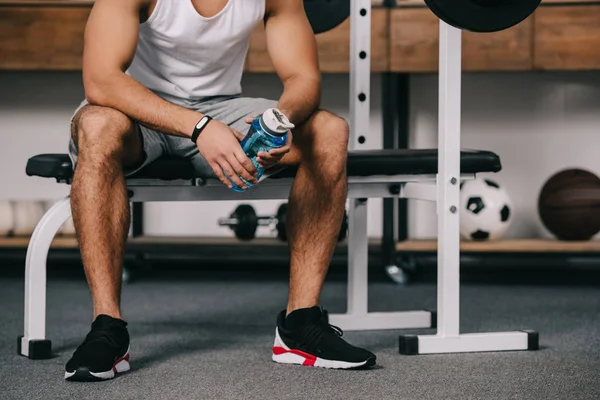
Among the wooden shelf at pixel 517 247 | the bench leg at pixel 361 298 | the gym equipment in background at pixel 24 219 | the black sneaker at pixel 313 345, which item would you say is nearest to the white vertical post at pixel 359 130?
the bench leg at pixel 361 298

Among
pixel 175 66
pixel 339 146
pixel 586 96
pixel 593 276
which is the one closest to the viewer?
pixel 339 146

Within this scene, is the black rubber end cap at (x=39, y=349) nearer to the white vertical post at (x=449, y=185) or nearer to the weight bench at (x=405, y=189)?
the weight bench at (x=405, y=189)

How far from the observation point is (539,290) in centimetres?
354

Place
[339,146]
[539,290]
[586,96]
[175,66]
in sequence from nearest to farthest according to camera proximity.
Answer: [339,146], [175,66], [539,290], [586,96]

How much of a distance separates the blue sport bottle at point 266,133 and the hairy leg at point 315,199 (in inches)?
8.8

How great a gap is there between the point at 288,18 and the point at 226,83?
0.22 m

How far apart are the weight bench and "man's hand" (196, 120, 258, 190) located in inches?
10.7

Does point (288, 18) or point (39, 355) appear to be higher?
point (288, 18)

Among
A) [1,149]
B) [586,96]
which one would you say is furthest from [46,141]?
[586,96]

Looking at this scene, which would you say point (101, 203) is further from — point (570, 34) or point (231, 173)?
→ point (570, 34)

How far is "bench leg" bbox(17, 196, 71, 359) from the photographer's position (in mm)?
2191

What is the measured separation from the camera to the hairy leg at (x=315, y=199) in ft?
7.06

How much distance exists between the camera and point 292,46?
2303 millimetres

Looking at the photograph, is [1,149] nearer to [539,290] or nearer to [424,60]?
[424,60]
